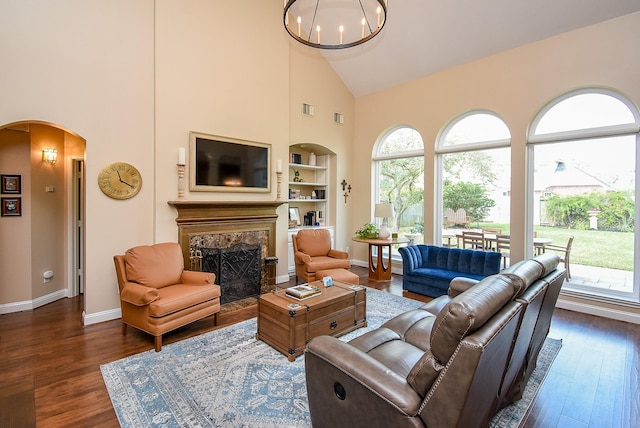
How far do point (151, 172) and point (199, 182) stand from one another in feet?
2.10

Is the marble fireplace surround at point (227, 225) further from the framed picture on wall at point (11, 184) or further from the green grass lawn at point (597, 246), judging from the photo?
the green grass lawn at point (597, 246)

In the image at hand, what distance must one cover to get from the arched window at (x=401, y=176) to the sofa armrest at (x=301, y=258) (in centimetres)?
229

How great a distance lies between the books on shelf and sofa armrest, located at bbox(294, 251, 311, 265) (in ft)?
4.56

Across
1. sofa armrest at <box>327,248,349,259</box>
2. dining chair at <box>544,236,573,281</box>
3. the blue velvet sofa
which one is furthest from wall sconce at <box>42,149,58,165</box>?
dining chair at <box>544,236,573,281</box>

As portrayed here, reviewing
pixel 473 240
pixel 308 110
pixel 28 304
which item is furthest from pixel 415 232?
pixel 28 304

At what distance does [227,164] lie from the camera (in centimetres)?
478

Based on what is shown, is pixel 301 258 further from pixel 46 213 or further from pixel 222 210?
pixel 46 213

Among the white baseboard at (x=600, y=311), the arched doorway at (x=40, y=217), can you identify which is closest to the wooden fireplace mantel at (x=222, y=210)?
the arched doorway at (x=40, y=217)

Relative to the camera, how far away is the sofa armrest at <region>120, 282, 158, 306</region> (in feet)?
9.96

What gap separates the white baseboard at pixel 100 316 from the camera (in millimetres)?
3649

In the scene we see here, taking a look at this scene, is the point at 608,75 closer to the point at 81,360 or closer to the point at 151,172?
the point at 151,172

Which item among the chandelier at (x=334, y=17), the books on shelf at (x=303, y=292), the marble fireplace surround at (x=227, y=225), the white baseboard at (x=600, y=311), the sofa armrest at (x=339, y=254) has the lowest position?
the white baseboard at (x=600, y=311)

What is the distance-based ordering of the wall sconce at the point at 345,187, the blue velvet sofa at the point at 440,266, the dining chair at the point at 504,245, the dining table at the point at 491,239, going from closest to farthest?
the blue velvet sofa at the point at 440,266 < the dining table at the point at 491,239 < the dining chair at the point at 504,245 < the wall sconce at the point at 345,187

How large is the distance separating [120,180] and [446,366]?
4100 millimetres
